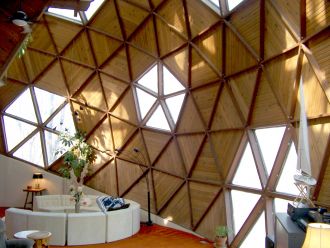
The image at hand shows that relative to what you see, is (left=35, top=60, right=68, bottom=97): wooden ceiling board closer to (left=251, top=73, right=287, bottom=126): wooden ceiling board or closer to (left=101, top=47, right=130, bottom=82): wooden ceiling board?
(left=101, top=47, right=130, bottom=82): wooden ceiling board

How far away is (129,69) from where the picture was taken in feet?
37.2

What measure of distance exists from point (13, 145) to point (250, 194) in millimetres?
9963

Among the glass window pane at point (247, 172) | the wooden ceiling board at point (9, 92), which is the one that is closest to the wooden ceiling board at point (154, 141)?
the glass window pane at point (247, 172)

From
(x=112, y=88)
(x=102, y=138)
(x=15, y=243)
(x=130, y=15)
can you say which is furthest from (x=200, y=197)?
(x=130, y=15)

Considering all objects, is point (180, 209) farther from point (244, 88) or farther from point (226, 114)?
point (244, 88)

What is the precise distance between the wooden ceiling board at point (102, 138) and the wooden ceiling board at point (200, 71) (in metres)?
4.33

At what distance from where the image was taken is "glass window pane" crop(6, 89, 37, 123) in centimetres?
1379

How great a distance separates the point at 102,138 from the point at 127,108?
177 centimetres

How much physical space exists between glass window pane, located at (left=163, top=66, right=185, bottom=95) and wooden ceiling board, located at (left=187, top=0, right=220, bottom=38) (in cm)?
190

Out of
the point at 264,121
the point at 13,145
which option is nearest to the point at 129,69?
the point at 264,121

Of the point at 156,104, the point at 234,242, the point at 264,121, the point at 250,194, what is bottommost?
the point at 234,242

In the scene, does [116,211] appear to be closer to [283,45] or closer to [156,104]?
[156,104]

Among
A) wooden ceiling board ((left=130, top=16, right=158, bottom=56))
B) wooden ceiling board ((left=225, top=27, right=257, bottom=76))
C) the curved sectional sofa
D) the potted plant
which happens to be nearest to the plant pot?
the potted plant

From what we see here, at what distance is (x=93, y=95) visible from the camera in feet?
41.1
